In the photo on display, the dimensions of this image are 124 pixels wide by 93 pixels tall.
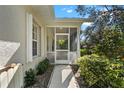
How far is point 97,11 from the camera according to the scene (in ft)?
32.5

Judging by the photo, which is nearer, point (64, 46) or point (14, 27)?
point (14, 27)

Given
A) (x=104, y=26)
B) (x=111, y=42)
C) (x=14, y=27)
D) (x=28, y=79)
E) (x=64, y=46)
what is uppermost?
(x=104, y=26)

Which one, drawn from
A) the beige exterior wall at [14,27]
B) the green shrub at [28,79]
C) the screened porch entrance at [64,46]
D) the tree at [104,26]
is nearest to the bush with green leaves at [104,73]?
the green shrub at [28,79]

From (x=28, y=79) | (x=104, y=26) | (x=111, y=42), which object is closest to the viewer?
(x=28, y=79)

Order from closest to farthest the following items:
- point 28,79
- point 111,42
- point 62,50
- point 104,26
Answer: point 28,79 < point 111,42 < point 104,26 < point 62,50

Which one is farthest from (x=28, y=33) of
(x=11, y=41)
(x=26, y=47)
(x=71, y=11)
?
(x=71, y=11)

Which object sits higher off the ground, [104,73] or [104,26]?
[104,26]

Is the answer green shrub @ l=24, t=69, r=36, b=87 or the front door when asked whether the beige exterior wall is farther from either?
the front door

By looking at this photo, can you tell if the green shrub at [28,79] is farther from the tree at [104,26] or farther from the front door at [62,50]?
the front door at [62,50]

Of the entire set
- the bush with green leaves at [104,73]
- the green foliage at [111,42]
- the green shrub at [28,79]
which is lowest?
the green shrub at [28,79]

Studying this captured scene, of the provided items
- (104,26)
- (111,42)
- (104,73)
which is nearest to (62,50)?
(104,26)

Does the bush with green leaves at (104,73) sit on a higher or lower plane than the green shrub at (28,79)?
higher

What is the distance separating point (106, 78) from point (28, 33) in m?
2.91

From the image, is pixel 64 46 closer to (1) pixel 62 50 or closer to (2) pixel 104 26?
(1) pixel 62 50
